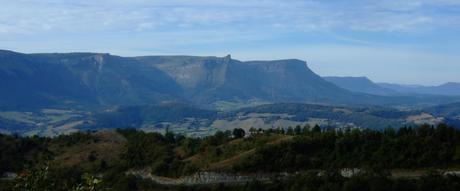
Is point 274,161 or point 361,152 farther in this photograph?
point 361,152

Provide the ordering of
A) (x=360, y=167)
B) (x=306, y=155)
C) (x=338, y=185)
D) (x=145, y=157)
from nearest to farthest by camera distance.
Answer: (x=338, y=185)
(x=360, y=167)
(x=306, y=155)
(x=145, y=157)

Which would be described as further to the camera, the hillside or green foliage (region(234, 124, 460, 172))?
green foliage (region(234, 124, 460, 172))

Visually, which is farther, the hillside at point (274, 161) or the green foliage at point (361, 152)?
the green foliage at point (361, 152)

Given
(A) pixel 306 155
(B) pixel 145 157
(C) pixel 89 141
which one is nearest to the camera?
(A) pixel 306 155

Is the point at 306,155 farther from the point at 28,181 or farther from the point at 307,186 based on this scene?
the point at 28,181

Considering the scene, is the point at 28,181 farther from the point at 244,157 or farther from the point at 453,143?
the point at 453,143

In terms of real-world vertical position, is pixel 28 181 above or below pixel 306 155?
above

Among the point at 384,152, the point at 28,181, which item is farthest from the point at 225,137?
the point at 28,181

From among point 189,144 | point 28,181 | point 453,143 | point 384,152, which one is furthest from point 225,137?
point 28,181

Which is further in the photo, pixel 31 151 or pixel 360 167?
pixel 31 151

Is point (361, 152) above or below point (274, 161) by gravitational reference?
above
